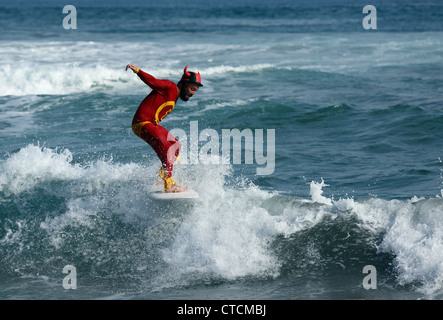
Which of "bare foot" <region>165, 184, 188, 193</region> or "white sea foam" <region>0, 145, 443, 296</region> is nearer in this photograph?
"white sea foam" <region>0, 145, 443, 296</region>

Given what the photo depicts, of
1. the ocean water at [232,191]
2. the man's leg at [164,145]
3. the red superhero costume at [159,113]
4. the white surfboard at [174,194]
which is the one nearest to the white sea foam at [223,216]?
the ocean water at [232,191]

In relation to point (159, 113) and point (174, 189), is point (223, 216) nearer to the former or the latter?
point (174, 189)

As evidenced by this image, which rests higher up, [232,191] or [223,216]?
[232,191]

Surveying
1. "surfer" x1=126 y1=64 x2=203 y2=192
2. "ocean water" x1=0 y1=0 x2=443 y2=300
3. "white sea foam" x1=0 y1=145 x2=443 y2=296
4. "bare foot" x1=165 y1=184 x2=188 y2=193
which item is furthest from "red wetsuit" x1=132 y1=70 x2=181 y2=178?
"white sea foam" x1=0 y1=145 x2=443 y2=296

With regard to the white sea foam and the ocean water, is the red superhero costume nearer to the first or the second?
the ocean water

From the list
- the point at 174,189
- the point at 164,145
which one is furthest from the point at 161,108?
the point at 174,189

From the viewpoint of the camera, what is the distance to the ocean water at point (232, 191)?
314 inches

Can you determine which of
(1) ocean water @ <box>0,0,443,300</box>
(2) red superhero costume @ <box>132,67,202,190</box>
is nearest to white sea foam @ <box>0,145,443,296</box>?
(1) ocean water @ <box>0,0,443,300</box>

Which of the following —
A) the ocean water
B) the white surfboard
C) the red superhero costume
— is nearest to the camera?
the ocean water

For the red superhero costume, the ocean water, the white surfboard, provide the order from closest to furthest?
the ocean water → the red superhero costume → the white surfboard

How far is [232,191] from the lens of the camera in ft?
32.0

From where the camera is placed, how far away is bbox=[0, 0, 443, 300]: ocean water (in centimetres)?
798

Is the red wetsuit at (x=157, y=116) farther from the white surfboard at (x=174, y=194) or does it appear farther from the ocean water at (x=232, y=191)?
the ocean water at (x=232, y=191)

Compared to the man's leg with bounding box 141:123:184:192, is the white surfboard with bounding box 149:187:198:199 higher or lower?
lower
